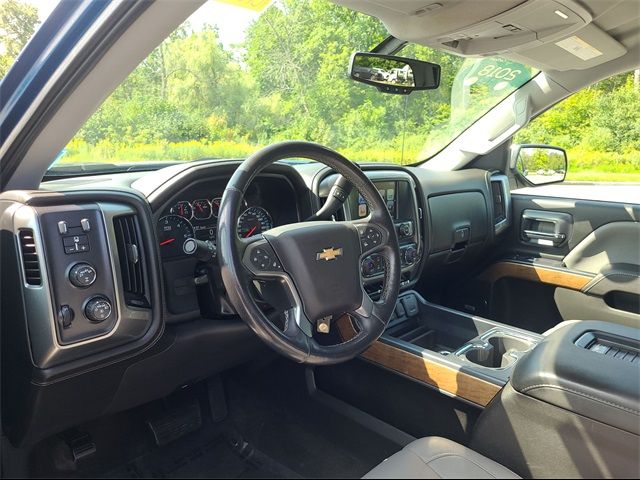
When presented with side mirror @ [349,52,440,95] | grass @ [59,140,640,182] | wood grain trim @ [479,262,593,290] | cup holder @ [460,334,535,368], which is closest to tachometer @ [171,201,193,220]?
grass @ [59,140,640,182]

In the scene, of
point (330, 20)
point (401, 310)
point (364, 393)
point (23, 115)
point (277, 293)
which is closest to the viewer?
point (23, 115)

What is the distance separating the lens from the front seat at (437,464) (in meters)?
1.25

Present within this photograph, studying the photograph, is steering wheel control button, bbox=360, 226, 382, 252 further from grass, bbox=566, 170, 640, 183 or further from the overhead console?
grass, bbox=566, 170, 640, 183

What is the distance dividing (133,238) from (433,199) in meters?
1.78

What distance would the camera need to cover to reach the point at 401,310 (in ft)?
8.34

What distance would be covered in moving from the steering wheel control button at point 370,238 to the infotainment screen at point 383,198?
51cm

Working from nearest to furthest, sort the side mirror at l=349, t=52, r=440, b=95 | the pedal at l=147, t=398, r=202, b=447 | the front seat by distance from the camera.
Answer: the front seat < the pedal at l=147, t=398, r=202, b=447 < the side mirror at l=349, t=52, r=440, b=95

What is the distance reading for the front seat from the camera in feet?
4.09

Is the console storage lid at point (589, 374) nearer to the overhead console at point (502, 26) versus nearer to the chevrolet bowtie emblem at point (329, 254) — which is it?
the chevrolet bowtie emblem at point (329, 254)

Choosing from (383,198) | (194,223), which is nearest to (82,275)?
(194,223)

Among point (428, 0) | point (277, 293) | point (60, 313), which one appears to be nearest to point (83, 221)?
point (60, 313)

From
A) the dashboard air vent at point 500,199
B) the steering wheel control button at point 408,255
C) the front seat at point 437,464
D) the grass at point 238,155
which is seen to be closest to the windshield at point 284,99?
the grass at point 238,155

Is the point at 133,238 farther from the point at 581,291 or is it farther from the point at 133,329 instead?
the point at 581,291

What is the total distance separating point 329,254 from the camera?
1.62 m
